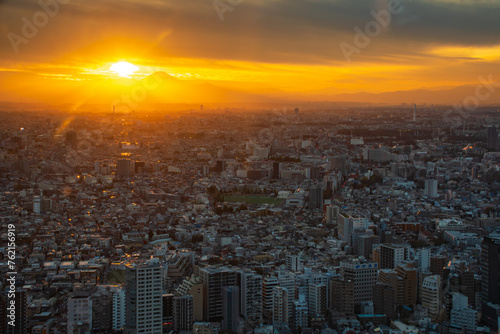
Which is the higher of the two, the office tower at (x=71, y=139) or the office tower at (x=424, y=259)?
the office tower at (x=71, y=139)

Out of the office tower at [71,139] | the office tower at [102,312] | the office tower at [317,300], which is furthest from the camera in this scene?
the office tower at [71,139]

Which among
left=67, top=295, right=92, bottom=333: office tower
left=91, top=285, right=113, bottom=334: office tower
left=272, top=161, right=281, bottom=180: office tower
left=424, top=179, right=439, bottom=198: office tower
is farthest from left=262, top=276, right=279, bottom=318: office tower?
left=272, top=161, right=281, bottom=180: office tower

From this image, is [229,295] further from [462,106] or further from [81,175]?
[462,106]

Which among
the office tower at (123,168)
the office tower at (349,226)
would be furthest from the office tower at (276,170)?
the office tower at (349,226)

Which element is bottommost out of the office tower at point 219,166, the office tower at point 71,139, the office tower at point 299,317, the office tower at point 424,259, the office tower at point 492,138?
the office tower at point 299,317

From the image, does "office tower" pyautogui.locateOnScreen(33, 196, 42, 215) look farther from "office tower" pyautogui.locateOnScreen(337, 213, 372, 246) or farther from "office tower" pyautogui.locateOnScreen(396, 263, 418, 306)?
"office tower" pyautogui.locateOnScreen(396, 263, 418, 306)

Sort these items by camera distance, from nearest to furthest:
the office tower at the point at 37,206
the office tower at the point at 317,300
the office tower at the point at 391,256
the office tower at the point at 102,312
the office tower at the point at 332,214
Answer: the office tower at the point at 102,312, the office tower at the point at 317,300, the office tower at the point at 391,256, the office tower at the point at 37,206, the office tower at the point at 332,214

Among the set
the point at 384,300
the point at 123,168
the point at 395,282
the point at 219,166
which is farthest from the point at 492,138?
the point at 384,300

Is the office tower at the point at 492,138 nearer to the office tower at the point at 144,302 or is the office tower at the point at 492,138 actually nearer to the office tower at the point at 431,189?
the office tower at the point at 431,189
